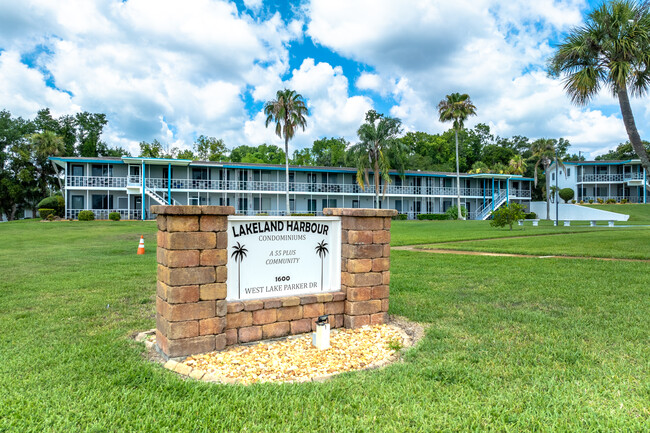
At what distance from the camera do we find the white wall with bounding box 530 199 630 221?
36972 mm

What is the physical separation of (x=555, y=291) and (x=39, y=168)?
5377 cm

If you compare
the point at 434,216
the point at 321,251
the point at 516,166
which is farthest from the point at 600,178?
the point at 321,251

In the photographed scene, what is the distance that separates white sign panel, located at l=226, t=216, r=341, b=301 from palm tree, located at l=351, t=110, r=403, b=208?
33546mm

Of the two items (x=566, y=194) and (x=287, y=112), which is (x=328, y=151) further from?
(x=566, y=194)

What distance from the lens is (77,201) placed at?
112ft

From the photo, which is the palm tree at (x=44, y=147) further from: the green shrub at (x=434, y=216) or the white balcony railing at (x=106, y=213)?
the green shrub at (x=434, y=216)

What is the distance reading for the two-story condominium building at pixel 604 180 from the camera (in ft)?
158

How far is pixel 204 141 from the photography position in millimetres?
56625

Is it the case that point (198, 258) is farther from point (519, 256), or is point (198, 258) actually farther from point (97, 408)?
point (519, 256)

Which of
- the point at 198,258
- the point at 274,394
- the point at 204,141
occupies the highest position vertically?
the point at 204,141

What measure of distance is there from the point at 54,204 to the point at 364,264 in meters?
35.2

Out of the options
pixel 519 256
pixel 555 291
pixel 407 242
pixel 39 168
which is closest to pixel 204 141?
pixel 39 168

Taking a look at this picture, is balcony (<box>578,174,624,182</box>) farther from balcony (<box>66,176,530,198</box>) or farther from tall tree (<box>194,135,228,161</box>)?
tall tree (<box>194,135,228,161</box>)

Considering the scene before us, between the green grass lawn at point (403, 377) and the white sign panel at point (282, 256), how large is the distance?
1.26 meters
